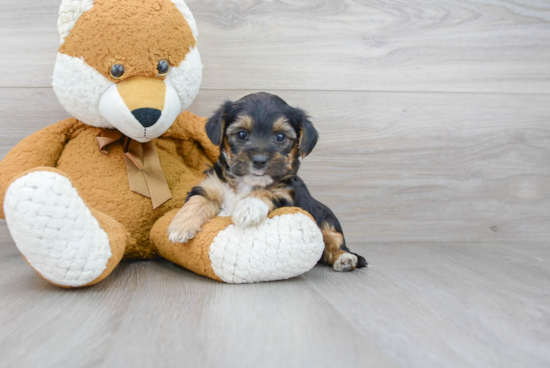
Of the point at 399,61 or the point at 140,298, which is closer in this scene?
the point at 140,298

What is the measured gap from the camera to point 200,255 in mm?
1639

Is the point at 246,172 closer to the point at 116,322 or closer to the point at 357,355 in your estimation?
the point at 116,322

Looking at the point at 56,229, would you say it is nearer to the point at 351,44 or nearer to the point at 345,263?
the point at 345,263

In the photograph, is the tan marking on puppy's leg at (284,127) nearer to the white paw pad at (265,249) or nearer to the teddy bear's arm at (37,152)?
the white paw pad at (265,249)

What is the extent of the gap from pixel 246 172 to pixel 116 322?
707 mm

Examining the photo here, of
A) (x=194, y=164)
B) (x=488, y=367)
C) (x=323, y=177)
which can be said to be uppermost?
(x=488, y=367)

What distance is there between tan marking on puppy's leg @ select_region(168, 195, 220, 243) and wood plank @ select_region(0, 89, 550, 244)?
3.15 ft

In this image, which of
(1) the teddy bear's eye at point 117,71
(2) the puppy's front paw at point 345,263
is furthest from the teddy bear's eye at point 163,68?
(2) the puppy's front paw at point 345,263

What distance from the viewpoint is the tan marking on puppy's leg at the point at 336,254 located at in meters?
1.93

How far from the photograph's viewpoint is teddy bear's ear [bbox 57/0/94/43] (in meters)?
1.73

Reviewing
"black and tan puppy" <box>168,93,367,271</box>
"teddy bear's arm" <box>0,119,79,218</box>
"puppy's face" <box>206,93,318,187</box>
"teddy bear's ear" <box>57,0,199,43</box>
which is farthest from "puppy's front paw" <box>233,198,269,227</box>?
"teddy bear's ear" <box>57,0,199,43</box>

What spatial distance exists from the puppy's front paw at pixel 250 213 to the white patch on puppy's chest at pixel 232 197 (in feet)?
0.59

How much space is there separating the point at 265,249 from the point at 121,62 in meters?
0.90

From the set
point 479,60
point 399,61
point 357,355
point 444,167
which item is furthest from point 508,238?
point 357,355
